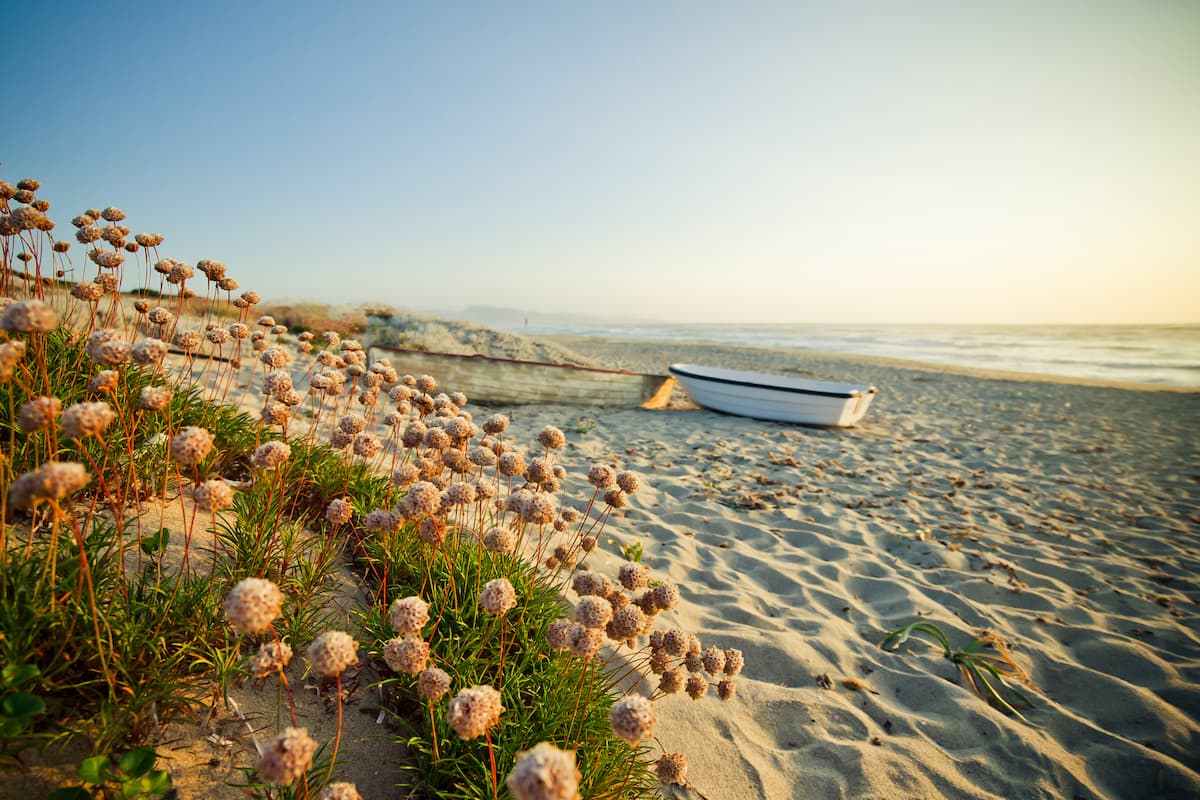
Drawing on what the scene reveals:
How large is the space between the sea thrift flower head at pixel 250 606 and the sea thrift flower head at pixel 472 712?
59 cm

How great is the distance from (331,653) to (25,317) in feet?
5.38

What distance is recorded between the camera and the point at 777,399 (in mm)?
11117

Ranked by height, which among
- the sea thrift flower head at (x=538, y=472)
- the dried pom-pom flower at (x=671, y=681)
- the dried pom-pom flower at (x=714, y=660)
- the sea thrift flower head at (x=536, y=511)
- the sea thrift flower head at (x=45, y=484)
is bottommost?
the dried pom-pom flower at (x=671, y=681)

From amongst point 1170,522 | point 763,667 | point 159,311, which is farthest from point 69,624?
point 1170,522

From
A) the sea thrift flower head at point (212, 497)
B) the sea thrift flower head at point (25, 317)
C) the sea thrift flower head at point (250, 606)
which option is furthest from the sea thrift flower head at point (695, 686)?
the sea thrift flower head at point (25, 317)

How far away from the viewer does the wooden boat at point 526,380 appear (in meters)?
10.3

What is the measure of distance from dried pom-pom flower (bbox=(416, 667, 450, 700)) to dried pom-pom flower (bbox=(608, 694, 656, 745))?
619 millimetres

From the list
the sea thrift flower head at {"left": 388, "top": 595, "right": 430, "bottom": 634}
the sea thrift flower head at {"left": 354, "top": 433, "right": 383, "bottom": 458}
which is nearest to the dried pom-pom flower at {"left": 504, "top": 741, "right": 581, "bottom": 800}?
the sea thrift flower head at {"left": 388, "top": 595, "right": 430, "bottom": 634}

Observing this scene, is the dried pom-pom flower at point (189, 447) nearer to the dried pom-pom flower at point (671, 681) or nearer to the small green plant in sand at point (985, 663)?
the dried pom-pom flower at point (671, 681)

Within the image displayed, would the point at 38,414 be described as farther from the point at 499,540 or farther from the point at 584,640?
the point at 584,640

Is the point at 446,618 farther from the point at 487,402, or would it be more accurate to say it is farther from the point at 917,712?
the point at 487,402

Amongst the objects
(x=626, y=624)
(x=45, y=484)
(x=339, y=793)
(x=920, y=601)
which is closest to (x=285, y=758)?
(x=339, y=793)

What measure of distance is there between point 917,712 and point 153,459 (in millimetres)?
5222

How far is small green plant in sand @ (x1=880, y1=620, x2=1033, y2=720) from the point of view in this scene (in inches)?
137
